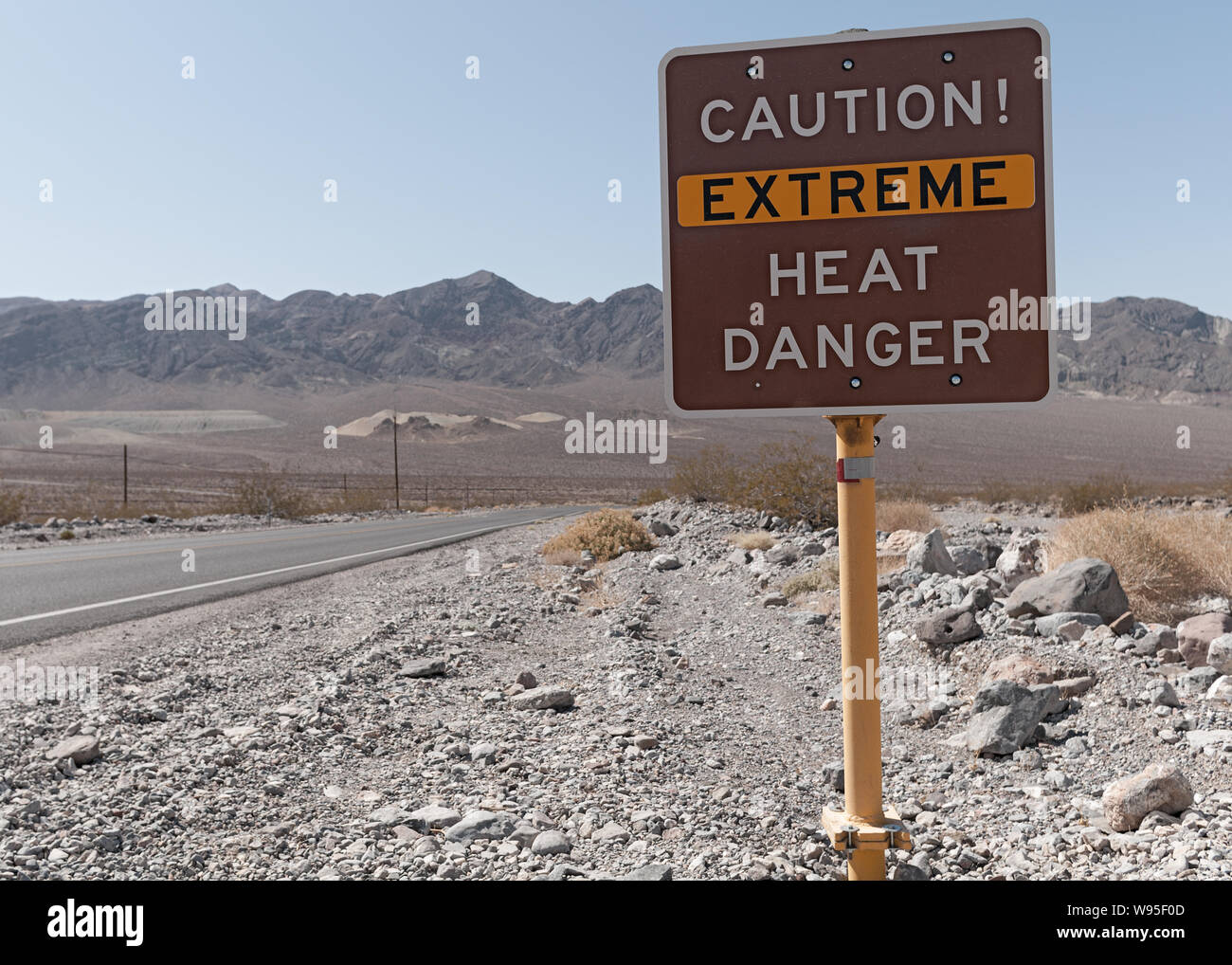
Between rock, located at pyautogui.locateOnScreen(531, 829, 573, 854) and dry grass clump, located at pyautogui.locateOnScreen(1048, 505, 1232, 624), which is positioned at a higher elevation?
dry grass clump, located at pyautogui.locateOnScreen(1048, 505, 1232, 624)

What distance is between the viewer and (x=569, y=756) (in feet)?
14.3

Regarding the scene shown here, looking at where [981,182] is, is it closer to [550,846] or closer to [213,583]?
[550,846]

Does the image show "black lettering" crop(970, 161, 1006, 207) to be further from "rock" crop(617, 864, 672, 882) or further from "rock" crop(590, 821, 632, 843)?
"rock" crop(590, 821, 632, 843)

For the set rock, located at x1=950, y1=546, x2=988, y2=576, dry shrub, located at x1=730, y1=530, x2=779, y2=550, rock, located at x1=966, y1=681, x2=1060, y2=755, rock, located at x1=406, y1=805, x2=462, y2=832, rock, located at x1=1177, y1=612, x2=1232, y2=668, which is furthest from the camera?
dry shrub, located at x1=730, y1=530, x2=779, y2=550

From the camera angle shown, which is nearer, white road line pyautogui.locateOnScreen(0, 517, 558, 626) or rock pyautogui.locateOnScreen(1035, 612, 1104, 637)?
rock pyautogui.locateOnScreen(1035, 612, 1104, 637)

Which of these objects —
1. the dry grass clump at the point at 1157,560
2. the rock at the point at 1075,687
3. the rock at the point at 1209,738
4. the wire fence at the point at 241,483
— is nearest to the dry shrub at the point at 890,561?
the dry grass clump at the point at 1157,560

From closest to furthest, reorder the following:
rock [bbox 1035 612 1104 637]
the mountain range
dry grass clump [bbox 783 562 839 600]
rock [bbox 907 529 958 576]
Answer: rock [bbox 1035 612 1104 637]
rock [bbox 907 529 958 576]
dry grass clump [bbox 783 562 839 600]
the mountain range

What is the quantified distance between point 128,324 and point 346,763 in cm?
20163

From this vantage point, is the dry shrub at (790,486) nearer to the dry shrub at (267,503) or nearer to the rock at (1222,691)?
the rock at (1222,691)

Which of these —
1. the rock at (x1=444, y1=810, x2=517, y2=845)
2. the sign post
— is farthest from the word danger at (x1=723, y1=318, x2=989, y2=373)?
the rock at (x1=444, y1=810, x2=517, y2=845)

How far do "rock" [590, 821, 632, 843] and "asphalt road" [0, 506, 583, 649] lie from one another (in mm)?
6300

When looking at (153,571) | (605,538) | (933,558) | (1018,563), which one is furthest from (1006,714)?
(153,571)

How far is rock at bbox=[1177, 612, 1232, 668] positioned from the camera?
5211mm

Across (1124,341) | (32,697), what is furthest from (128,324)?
(32,697)
